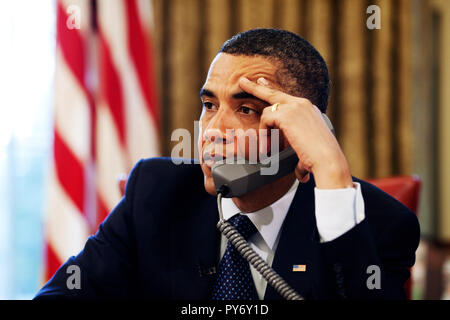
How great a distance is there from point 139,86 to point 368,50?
59.0 inches

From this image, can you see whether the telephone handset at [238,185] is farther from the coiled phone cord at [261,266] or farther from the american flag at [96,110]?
the american flag at [96,110]

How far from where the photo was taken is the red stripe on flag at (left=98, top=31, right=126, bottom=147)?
220 centimetres

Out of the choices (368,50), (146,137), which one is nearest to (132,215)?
(146,137)

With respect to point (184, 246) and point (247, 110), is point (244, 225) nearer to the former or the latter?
point (184, 246)

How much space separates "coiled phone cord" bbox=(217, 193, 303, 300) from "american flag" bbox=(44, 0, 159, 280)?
1.48 meters

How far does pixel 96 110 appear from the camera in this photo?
7.66 feet

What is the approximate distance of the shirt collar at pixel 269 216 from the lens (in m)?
1.00

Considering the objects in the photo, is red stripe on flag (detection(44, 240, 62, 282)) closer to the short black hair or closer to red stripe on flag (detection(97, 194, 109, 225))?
red stripe on flag (detection(97, 194, 109, 225))

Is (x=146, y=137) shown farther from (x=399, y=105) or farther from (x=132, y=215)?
(x=399, y=105)

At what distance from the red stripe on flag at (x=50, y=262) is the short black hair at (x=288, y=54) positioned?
1.65 m

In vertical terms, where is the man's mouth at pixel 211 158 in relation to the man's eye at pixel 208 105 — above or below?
below

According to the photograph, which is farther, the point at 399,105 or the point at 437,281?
the point at 399,105

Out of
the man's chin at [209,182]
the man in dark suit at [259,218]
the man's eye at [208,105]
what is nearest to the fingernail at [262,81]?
the man in dark suit at [259,218]

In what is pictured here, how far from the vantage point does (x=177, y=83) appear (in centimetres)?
251
